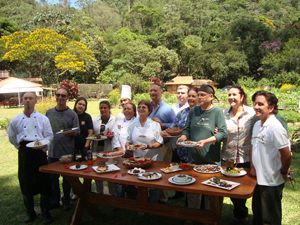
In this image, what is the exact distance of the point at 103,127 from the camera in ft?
13.3

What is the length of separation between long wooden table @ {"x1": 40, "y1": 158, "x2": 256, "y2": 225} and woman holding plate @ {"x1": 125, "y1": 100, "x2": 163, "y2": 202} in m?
0.30

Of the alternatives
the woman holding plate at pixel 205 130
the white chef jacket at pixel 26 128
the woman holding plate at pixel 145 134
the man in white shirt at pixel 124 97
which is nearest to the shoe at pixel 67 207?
the white chef jacket at pixel 26 128

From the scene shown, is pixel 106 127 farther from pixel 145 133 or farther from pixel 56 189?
pixel 56 189

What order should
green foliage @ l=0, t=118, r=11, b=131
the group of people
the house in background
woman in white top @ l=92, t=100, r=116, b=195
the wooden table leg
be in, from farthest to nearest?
1. the house in background
2. green foliage @ l=0, t=118, r=11, b=131
3. woman in white top @ l=92, t=100, r=116, b=195
4. the wooden table leg
5. the group of people

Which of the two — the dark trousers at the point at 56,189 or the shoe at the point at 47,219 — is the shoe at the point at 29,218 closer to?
the shoe at the point at 47,219

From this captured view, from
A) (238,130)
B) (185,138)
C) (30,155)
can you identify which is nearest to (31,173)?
(30,155)

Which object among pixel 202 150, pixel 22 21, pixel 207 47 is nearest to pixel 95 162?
pixel 202 150

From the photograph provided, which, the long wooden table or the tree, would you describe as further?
the tree

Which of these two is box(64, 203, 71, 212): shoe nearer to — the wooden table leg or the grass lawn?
the grass lawn

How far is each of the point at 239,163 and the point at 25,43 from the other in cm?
3161

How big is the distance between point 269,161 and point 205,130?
0.88 meters

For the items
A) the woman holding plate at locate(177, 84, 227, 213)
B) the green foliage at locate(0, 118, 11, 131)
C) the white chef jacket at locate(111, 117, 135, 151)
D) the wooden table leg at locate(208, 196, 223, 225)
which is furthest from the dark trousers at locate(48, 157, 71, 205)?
the green foliage at locate(0, 118, 11, 131)

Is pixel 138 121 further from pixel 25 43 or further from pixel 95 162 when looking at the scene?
pixel 25 43

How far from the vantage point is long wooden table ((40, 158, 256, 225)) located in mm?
2389
